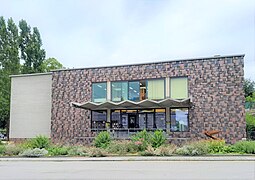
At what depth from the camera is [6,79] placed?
4016cm

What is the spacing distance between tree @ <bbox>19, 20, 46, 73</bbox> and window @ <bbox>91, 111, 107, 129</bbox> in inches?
758

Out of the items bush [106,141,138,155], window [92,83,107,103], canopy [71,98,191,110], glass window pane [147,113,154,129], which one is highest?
window [92,83,107,103]

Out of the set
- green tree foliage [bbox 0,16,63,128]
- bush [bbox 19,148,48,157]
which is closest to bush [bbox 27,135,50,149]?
bush [bbox 19,148,48,157]

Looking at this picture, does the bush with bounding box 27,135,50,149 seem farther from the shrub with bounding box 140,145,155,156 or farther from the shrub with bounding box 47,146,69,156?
the shrub with bounding box 140,145,155,156

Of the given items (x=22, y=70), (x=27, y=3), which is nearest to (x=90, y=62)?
(x=22, y=70)

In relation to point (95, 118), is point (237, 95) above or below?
above

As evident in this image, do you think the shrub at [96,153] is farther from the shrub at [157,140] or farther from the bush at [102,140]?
the shrub at [157,140]

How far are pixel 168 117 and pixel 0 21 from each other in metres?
27.4

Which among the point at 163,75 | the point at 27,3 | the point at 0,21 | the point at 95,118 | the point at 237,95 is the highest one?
the point at 0,21

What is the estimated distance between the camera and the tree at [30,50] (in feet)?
144

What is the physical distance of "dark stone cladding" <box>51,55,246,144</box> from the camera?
24.2 m

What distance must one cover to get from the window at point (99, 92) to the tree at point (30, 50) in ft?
61.4

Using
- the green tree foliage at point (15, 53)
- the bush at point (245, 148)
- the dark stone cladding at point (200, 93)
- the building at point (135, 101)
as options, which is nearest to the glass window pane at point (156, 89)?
the building at point (135, 101)

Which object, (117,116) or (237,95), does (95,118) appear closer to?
(117,116)
